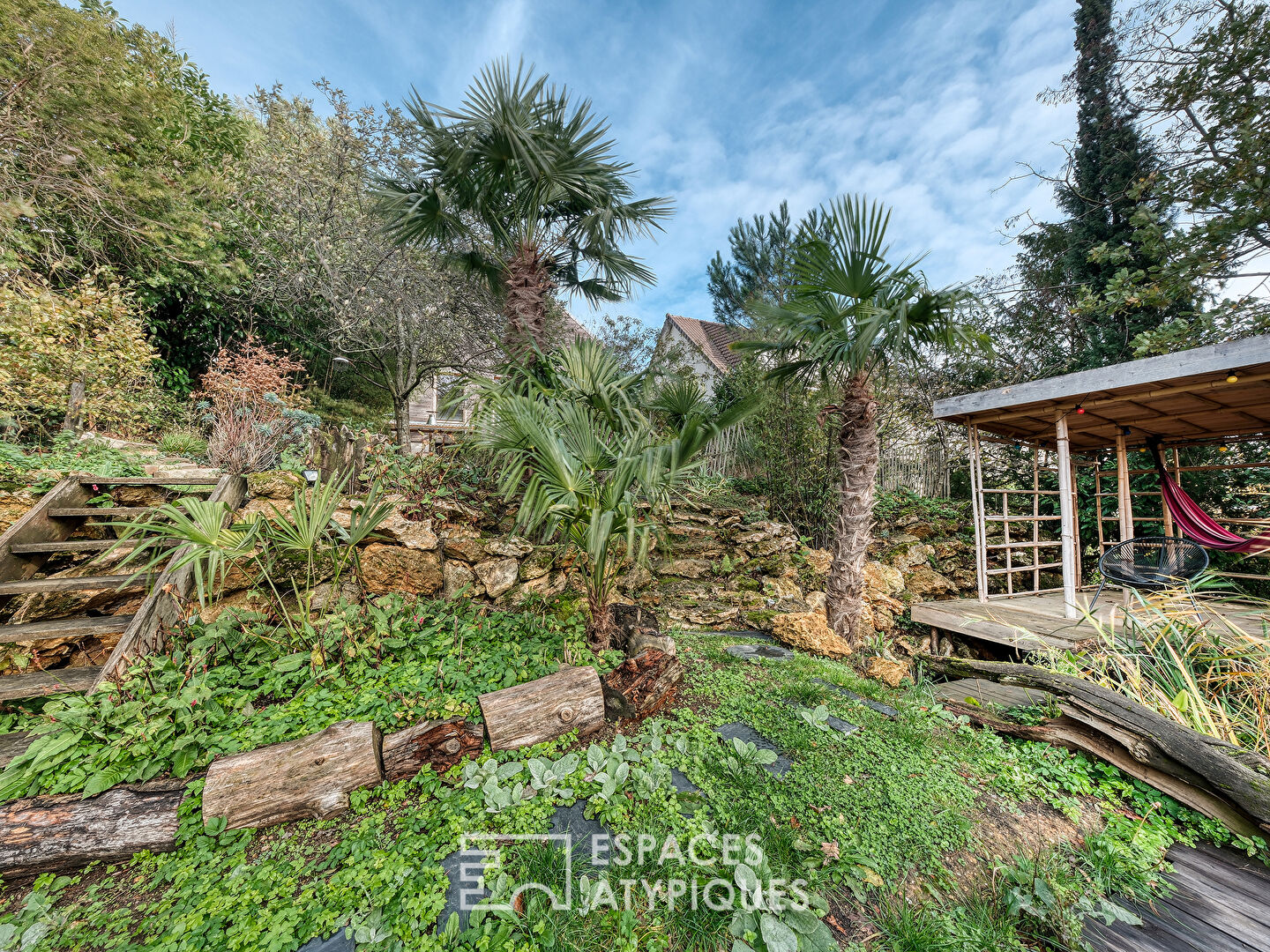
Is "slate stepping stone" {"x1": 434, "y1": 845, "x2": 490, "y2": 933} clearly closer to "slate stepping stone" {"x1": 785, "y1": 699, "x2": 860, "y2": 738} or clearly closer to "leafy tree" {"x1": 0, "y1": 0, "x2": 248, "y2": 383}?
"slate stepping stone" {"x1": 785, "y1": 699, "x2": 860, "y2": 738}

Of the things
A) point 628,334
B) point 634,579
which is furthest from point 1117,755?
point 628,334

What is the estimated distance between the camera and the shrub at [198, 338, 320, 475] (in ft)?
13.0

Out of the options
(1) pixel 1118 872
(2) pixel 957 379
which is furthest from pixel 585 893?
(2) pixel 957 379

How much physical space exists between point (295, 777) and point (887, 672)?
3872mm

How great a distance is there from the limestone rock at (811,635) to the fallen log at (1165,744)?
1.40m

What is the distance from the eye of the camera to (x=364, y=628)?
2742 millimetres

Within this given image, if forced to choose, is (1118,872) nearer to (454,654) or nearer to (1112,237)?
(454,654)

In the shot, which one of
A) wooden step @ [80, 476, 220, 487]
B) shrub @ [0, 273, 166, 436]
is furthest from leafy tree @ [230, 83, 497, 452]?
wooden step @ [80, 476, 220, 487]

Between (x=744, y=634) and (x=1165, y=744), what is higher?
(x=1165, y=744)

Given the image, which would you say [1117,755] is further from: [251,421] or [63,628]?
[251,421]

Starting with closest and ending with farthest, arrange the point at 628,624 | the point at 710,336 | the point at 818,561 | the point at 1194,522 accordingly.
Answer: the point at 628,624, the point at 1194,522, the point at 818,561, the point at 710,336

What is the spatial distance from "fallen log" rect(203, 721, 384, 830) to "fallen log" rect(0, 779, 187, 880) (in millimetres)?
195

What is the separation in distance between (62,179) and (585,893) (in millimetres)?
7758

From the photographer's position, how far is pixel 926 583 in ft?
17.6
